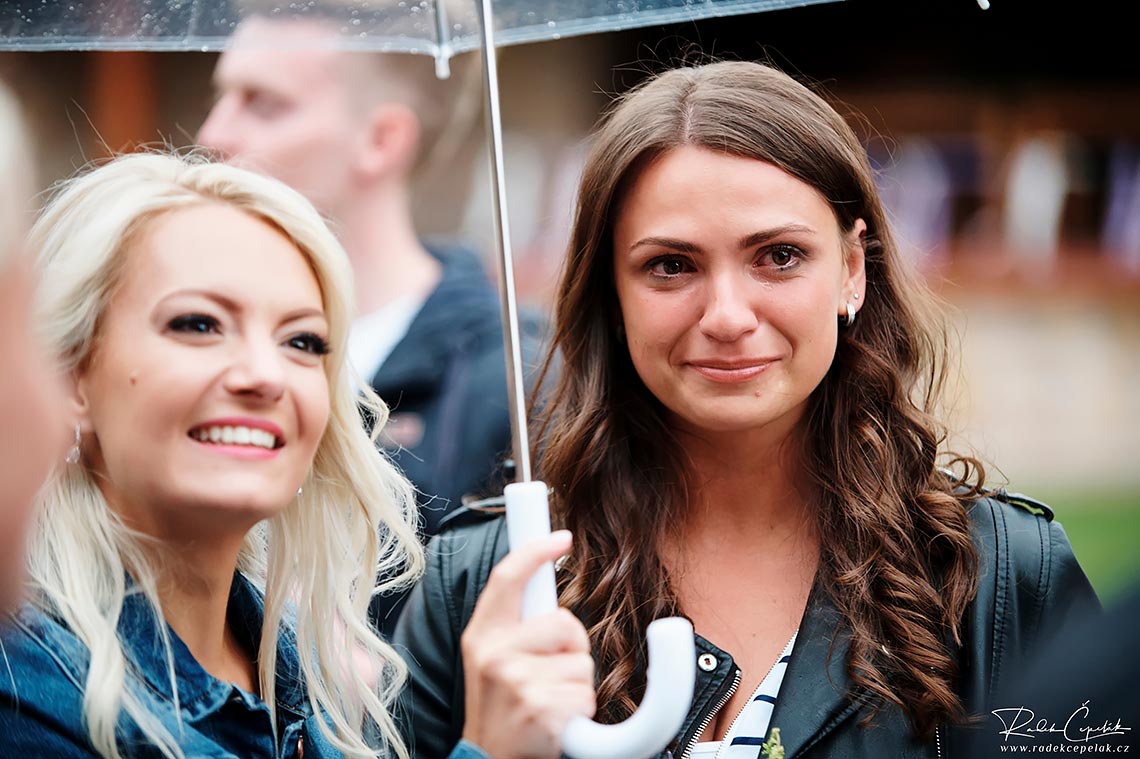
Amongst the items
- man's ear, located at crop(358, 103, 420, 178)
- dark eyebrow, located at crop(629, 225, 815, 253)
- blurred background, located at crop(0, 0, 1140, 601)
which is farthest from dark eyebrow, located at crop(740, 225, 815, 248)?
blurred background, located at crop(0, 0, 1140, 601)

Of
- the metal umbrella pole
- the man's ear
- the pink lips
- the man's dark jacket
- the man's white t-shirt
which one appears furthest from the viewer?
the man's ear

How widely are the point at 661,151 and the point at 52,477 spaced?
3.92 ft

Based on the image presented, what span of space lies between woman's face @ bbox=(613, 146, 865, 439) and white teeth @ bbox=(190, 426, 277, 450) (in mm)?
795

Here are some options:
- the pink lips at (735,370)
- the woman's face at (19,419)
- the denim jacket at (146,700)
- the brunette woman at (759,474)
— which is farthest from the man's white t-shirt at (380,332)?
the woman's face at (19,419)

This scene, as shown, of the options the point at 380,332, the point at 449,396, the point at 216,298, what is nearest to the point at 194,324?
the point at 216,298

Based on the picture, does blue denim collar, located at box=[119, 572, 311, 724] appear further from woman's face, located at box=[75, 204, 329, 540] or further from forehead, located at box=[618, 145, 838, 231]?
forehead, located at box=[618, 145, 838, 231]

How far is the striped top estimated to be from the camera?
2400 mm

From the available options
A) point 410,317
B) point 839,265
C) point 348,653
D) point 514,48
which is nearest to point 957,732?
point 839,265

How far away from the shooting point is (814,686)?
2.43 m

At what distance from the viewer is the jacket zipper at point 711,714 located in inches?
94.6

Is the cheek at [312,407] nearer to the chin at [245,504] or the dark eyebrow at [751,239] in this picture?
the chin at [245,504]

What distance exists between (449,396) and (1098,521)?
619cm

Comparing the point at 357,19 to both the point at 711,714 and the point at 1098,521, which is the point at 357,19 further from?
the point at 1098,521

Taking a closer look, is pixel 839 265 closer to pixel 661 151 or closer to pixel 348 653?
pixel 661 151
